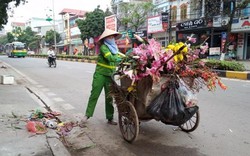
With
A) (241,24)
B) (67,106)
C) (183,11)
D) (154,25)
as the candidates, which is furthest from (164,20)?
(67,106)

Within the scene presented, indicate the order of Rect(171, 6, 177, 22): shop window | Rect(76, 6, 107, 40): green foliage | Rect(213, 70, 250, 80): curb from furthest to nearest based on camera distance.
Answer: Rect(76, 6, 107, 40): green foliage
Rect(171, 6, 177, 22): shop window
Rect(213, 70, 250, 80): curb

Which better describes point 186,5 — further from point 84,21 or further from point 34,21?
point 34,21

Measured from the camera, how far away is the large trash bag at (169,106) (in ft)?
11.4

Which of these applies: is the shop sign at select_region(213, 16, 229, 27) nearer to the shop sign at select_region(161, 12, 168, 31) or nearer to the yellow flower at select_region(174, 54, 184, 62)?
the shop sign at select_region(161, 12, 168, 31)

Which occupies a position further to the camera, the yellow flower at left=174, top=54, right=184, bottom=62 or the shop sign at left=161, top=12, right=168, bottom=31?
the shop sign at left=161, top=12, right=168, bottom=31

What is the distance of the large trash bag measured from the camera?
348cm

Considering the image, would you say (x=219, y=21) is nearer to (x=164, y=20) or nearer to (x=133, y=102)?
(x=164, y=20)

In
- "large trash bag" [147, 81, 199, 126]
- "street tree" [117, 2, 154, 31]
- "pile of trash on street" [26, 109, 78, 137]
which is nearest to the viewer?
→ "large trash bag" [147, 81, 199, 126]

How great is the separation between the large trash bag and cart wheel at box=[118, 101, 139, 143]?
0.33 m

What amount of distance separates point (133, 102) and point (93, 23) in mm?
34221

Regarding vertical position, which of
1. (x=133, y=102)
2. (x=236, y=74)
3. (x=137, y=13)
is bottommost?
(x=236, y=74)

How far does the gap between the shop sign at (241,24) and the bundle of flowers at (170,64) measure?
18332 millimetres

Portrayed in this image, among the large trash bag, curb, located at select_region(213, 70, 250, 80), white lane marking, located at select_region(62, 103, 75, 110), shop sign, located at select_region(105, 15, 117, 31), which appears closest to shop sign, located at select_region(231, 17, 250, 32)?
curb, located at select_region(213, 70, 250, 80)

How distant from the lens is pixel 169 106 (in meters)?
3.47
